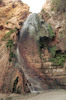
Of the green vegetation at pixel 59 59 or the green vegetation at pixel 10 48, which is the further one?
the green vegetation at pixel 59 59

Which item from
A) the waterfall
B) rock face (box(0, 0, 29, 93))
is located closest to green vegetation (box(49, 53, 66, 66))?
the waterfall

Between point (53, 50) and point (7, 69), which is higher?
point (53, 50)

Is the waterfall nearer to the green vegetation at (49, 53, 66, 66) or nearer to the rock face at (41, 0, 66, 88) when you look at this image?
the rock face at (41, 0, 66, 88)

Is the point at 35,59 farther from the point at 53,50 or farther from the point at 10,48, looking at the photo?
the point at 10,48

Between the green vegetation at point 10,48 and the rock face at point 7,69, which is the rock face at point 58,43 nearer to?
the rock face at point 7,69

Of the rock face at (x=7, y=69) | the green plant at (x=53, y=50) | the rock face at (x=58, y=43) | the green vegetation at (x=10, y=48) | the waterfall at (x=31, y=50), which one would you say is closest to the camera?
the rock face at (x=7, y=69)

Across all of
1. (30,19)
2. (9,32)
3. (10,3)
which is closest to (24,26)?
(30,19)

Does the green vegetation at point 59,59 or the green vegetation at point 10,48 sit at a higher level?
the green vegetation at point 10,48

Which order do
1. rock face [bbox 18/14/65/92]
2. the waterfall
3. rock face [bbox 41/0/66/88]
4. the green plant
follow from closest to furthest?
rock face [bbox 41/0/66/88], rock face [bbox 18/14/65/92], the waterfall, the green plant

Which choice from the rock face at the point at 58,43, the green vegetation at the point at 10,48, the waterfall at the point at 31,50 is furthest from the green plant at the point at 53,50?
the green vegetation at the point at 10,48

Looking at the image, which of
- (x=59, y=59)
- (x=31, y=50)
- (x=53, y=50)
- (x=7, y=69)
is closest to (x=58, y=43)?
(x=53, y=50)

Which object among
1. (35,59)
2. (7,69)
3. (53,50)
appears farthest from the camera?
(53,50)

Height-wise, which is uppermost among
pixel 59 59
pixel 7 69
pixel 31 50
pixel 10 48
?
pixel 10 48
